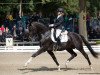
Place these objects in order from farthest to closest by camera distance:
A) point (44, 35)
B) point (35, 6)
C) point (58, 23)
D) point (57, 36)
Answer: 1. point (35, 6)
2. point (57, 36)
3. point (44, 35)
4. point (58, 23)

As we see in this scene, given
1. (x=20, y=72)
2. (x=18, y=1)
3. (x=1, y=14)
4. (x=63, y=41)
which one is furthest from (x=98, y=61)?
(x=18, y=1)

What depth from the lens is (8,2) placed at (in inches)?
1487

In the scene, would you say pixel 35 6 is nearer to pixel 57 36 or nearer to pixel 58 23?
pixel 57 36

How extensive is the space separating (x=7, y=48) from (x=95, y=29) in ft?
28.9

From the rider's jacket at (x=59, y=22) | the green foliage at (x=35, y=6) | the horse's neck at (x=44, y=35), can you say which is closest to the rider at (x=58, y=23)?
the rider's jacket at (x=59, y=22)

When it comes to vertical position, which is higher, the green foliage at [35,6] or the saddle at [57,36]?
the saddle at [57,36]

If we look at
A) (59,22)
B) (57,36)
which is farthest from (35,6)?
(59,22)

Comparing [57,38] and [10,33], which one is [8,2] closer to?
[10,33]

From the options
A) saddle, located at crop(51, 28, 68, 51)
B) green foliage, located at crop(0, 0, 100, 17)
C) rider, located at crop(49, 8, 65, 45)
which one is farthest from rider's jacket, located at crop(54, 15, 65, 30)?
green foliage, located at crop(0, 0, 100, 17)

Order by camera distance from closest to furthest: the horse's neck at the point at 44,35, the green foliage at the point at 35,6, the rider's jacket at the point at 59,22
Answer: the rider's jacket at the point at 59,22 < the horse's neck at the point at 44,35 < the green foliage at the point at 35,6

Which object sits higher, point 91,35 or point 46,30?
point 46,30

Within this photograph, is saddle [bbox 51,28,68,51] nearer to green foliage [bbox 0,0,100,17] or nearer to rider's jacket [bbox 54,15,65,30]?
rider's jacket [bbox 54,15,65,30]

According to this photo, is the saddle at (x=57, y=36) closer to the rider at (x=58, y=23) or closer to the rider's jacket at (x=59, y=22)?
the rider at (x=58, y=23)

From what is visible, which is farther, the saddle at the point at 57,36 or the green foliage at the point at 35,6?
the green foliage at the point at 35,6
